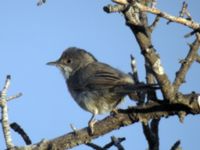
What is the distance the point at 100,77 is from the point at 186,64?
3.00m

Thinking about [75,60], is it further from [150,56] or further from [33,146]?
[150,56]

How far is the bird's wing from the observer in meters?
7.11

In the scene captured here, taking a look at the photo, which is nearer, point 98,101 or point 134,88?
point 134,88

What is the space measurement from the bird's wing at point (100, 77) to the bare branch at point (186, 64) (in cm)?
197

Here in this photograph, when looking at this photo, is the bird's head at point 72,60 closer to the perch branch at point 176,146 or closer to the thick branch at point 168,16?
the perch branch at point 176,146

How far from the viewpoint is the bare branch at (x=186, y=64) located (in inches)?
179

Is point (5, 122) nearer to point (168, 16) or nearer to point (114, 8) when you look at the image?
point (114, 8)

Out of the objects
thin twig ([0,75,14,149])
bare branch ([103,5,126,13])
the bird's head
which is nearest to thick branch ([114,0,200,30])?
bare branch ([103,5,126,13])


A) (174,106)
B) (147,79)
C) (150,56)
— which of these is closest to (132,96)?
(147,79)

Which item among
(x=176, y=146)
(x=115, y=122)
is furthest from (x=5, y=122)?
(x=176, y=146)

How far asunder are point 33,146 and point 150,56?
161 cm

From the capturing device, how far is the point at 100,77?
7520 millimetres

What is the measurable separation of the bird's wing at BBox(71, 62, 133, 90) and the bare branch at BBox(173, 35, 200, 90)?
197cm

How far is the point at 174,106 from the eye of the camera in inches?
182
